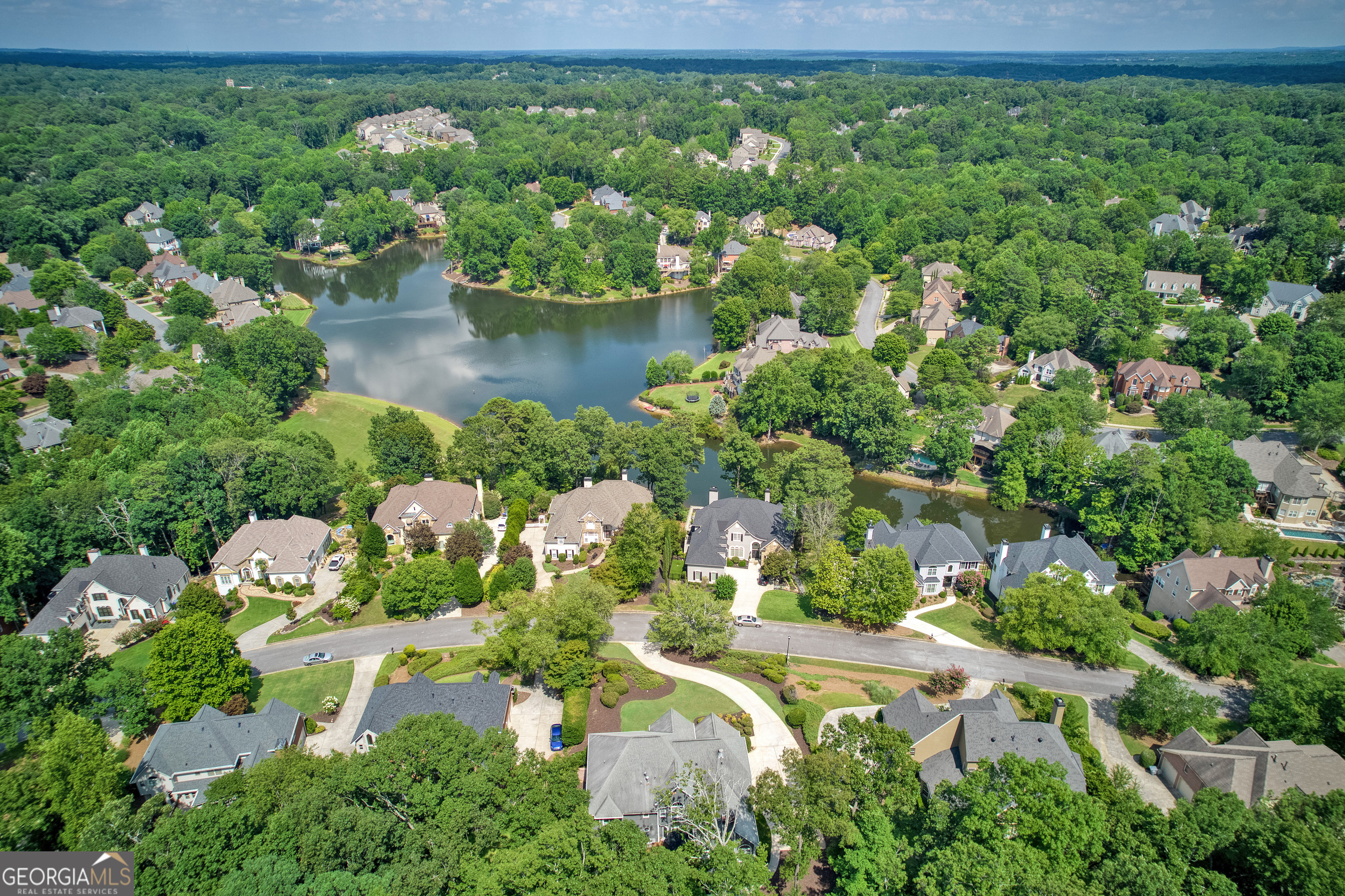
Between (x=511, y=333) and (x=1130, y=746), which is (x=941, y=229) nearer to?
(x=511, y=333)

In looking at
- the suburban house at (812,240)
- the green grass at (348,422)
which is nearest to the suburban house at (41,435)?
the green grass at (348,422)

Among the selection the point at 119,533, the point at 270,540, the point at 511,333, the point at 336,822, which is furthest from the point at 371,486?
the point at 511,333

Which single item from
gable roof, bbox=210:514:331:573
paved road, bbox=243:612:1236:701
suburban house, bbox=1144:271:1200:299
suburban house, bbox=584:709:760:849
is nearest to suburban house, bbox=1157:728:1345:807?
paved road, bbox=243:612:1236:701

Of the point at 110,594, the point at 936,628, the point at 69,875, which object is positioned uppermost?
the point at 69,875

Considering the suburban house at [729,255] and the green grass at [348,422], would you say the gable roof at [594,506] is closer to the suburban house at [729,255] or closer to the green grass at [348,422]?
the green grass at [348,422]

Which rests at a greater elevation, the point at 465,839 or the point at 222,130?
the point at 222,130

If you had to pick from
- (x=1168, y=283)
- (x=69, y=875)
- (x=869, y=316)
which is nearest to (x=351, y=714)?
(x=69, y=875)

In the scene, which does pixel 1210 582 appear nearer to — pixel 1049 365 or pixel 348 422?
pixel 1049 365

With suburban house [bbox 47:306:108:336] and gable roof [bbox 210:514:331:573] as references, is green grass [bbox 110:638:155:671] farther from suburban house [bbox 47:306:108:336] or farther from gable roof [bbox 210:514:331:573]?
suburban house [bbox 47:306:108:336]
